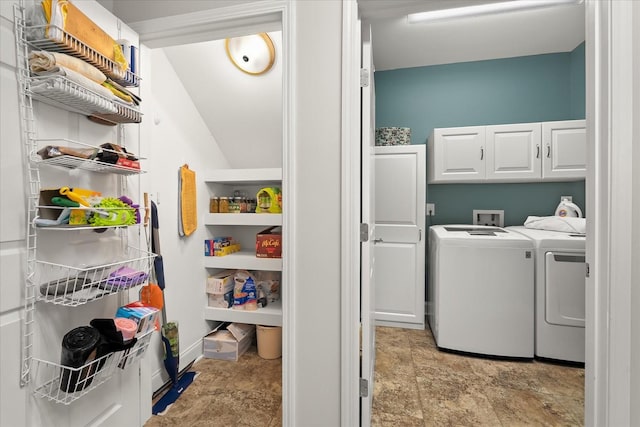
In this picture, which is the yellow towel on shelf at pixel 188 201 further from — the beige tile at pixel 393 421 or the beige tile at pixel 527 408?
the beige tile at pixel 527 408

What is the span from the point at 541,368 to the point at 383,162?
2025 millimetres

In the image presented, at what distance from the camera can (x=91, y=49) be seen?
43.8 inches

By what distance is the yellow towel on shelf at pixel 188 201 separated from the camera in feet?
6.71

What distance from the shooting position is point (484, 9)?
2.30 metres

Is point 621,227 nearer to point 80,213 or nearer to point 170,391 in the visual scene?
point 80,213

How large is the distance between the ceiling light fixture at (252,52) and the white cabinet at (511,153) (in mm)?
1688

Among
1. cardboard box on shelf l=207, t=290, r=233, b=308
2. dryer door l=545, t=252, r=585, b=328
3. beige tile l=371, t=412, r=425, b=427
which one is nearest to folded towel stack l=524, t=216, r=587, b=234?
dryer door l=545, t=252, r=585, b=328

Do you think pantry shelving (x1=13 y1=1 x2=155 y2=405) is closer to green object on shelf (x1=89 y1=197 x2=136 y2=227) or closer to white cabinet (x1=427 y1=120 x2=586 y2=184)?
green object on shelf (x1=89 y1=197 x2=136 y2=227)

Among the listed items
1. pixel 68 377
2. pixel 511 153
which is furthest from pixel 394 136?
pixel 68 377

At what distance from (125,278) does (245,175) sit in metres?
1.21

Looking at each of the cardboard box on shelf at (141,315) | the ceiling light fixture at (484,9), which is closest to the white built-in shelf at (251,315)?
the cardboard box on shelf at (141,315)

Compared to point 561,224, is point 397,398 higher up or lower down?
lower down

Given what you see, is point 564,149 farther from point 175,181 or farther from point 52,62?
point 52,62

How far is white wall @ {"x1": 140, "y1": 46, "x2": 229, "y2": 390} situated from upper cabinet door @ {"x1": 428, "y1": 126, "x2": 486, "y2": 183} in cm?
206
